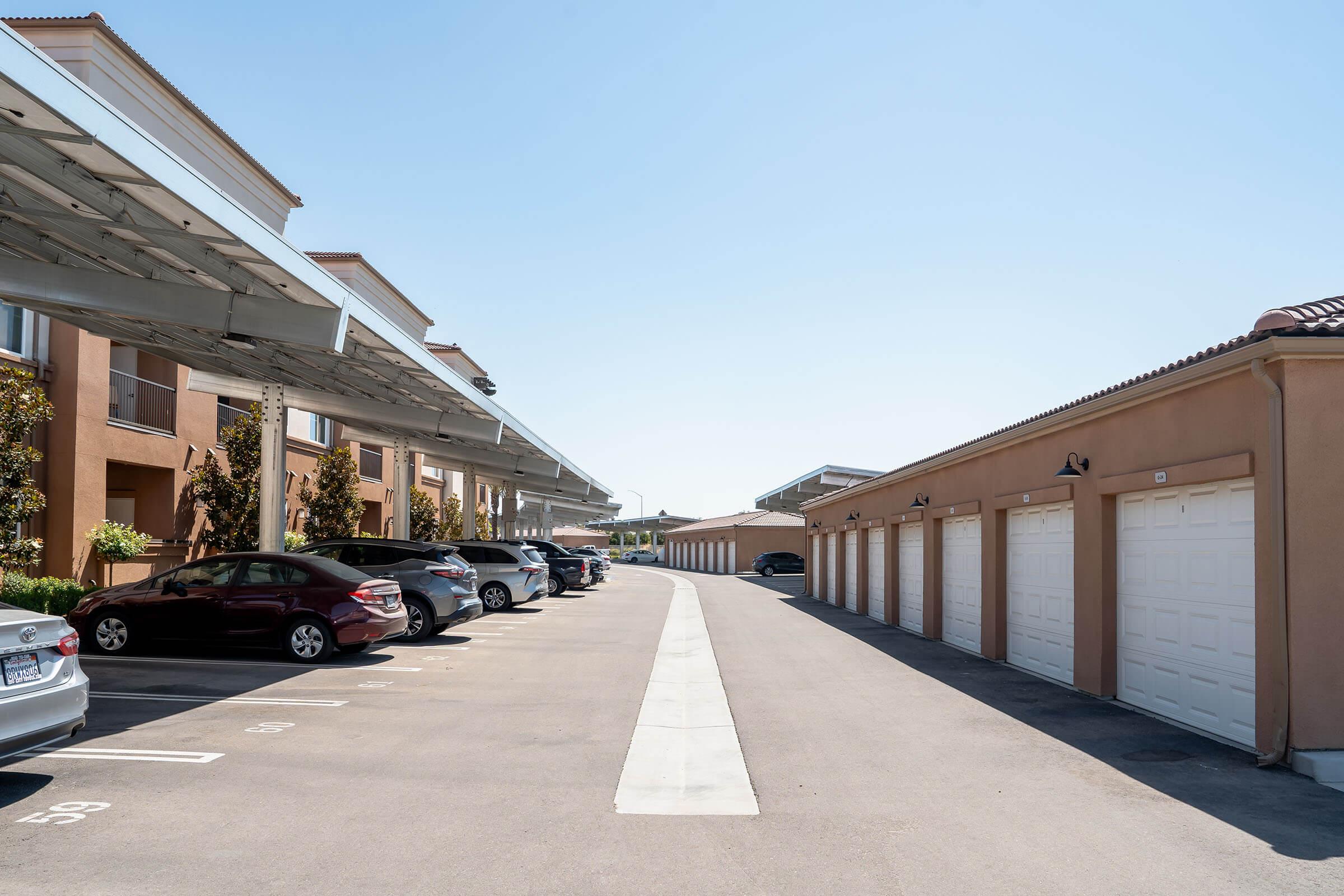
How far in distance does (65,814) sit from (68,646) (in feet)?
3.95

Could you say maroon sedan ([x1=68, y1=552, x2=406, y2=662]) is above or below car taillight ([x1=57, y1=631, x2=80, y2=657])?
below

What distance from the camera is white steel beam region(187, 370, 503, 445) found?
59.0ft

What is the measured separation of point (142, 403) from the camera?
68.6 feet

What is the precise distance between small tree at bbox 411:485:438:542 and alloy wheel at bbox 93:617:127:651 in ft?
74.5

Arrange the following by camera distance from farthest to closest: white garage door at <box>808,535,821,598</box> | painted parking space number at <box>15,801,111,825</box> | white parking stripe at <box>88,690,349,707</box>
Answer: white garage door at <box>808,535,821,598</box> → white parking stripe at <box>88,690,349,707</box> → painted parking space number at <box>15,801,111,825</box>

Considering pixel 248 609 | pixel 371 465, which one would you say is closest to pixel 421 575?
pixel 248 609

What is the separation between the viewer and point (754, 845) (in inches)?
220

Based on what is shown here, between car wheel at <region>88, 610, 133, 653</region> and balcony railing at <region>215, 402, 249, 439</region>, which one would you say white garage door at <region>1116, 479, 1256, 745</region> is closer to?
car wheel at <region>88, 610, 133, 653</region>

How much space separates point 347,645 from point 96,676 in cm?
291

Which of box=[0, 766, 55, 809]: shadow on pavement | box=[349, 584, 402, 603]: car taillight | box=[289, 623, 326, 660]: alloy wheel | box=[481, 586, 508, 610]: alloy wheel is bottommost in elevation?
box=[481, 586, 508, 610]: alloy wheel

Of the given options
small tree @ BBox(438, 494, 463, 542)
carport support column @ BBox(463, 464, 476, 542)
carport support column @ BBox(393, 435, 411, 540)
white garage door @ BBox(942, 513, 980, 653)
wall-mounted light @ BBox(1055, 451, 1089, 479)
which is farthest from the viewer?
small tree @ BBox(438, 494, 463, 542)

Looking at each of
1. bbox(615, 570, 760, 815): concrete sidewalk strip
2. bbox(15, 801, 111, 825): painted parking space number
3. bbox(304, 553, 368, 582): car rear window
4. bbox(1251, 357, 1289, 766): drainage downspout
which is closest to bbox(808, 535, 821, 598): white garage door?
bbox(615, 570, 760, 815): concrete sidewalk strip

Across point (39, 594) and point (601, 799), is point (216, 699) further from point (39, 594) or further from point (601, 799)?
point (39, 594)

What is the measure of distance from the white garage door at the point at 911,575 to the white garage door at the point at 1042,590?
4.74m
